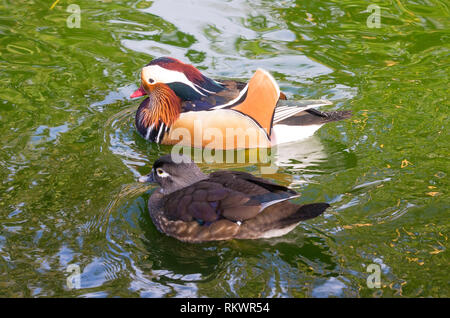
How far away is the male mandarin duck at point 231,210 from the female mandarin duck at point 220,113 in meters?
1.61

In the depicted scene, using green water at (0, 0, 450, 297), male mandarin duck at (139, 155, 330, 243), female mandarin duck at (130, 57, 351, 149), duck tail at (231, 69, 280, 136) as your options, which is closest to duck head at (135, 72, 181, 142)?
female mandarin duck at (130, 57, 351, 149)

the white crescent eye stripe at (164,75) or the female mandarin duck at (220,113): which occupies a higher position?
the white crescent eye stripe at (164,75)

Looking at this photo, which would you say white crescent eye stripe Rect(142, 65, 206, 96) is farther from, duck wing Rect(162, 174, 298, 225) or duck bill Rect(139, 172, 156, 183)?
duck wing Rect(162, 174, 298, 225)

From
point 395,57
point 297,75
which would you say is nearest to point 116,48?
point 297,75

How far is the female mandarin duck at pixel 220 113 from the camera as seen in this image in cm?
748

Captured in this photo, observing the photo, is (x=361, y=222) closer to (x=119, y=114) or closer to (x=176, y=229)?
(x=176, y=229)

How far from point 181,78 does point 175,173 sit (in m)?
1.90

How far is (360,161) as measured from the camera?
689cm

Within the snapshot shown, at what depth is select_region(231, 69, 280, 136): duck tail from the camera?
288 inches

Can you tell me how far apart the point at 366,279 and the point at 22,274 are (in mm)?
2676

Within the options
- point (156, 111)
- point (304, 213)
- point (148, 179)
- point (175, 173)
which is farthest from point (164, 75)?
point (304, 213)

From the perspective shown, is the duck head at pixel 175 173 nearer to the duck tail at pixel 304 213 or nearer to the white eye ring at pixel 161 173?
the white eye ring at pixel 161 173

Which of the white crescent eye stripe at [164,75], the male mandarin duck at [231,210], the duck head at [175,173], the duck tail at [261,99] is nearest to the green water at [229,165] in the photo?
the male mandarin duck at [231,210]

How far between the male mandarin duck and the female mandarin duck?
161cm
